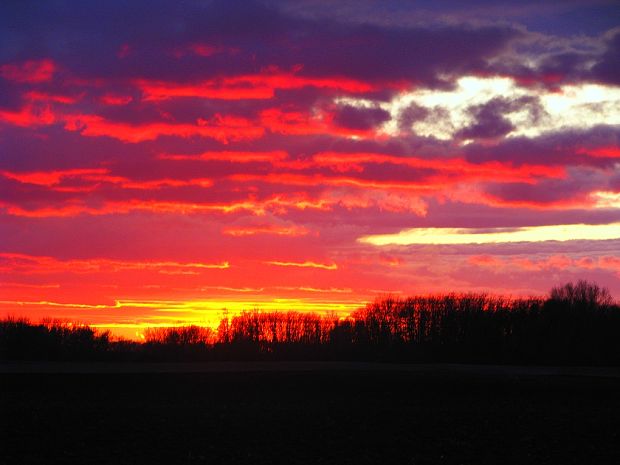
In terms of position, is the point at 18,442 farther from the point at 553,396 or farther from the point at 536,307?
the point at 536,307

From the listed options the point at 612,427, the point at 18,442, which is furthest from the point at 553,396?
the point at 18,442

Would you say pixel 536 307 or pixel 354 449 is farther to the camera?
pixel 536 307

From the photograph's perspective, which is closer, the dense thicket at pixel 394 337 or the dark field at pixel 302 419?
the dark field at pixel 302 419

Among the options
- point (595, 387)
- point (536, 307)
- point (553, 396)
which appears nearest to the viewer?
point (553, 396)

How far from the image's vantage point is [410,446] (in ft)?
70.2

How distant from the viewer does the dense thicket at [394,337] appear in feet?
242

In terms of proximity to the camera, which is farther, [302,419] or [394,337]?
[394,337]

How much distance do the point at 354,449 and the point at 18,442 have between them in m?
9.17

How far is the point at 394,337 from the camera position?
92.8 m

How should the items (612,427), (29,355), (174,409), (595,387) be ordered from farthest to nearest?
1. (29,355)
2. (595,387)
3. (174,409)
4. (612,427)

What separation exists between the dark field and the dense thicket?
28.3 meters

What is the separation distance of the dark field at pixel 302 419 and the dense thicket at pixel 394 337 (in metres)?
28.3

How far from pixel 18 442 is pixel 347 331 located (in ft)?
245

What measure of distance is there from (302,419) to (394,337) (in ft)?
223
